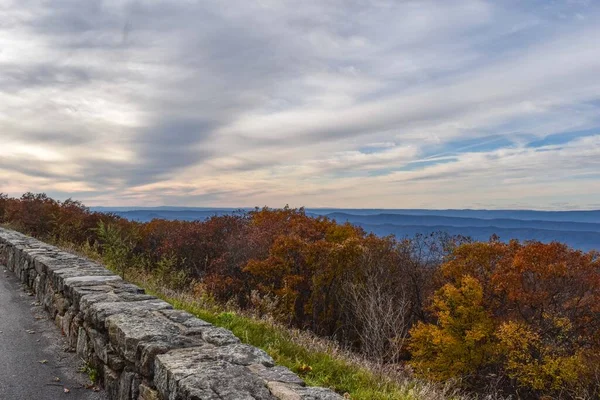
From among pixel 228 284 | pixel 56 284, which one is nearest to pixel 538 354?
pixel 228 284

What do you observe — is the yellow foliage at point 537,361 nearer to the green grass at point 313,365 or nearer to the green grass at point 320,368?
the green grass at point 320,368

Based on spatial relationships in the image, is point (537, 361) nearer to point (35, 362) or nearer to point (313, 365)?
point (313, 365)

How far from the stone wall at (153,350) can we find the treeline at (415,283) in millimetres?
9606

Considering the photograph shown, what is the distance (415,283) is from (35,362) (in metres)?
18.3

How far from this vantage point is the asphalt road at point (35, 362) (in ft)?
15.0

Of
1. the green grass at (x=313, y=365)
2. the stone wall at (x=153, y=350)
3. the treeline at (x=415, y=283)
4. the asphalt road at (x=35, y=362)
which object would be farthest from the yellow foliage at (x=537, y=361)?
the asphalt road at (x=35, y=362)

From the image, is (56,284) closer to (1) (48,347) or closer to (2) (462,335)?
(1) (48,347)

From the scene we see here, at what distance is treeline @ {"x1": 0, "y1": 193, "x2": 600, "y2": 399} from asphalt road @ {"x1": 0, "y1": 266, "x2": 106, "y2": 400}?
832cm

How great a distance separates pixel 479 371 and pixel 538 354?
2546mm


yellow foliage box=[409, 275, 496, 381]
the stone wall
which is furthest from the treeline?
the stone wall

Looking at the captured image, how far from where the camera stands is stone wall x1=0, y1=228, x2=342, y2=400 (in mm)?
3094

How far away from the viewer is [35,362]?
17.4ft

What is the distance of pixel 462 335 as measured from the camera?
19078 mm

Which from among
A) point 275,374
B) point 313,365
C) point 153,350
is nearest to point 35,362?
point 153,350
